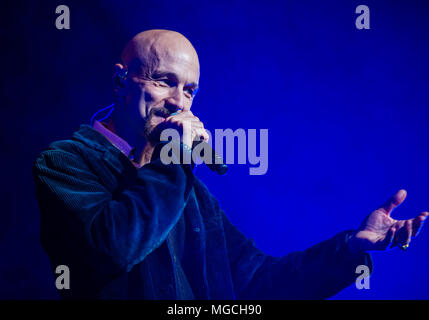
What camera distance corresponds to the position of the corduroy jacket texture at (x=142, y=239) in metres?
1.09

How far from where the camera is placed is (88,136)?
1.36 metres

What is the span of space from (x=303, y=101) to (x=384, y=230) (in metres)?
0.91

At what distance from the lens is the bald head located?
4.96 ft

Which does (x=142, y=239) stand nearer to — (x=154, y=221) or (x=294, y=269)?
(x=154, y=221)

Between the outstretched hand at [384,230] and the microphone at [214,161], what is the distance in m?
0.50

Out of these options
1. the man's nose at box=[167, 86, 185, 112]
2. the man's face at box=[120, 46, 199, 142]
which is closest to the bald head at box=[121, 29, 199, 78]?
the man's face at box=[120, 46, 199, 142]

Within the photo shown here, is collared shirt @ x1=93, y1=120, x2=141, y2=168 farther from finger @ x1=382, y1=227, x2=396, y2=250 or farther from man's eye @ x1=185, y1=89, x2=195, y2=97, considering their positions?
finger @ x1=382, y1=227, x2=396, y2=250

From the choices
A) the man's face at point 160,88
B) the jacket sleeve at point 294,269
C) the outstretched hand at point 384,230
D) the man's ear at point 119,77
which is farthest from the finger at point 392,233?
the man's ear at point 119,77

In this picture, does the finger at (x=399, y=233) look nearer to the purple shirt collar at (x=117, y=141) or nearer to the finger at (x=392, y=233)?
the finger at (x=392, y=233)

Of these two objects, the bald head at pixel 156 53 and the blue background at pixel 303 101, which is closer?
the bald head at pixel 156 53

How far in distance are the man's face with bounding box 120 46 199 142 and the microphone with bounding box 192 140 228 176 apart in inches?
7.5

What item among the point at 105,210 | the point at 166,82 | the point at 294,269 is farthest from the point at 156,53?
the point at 294,269

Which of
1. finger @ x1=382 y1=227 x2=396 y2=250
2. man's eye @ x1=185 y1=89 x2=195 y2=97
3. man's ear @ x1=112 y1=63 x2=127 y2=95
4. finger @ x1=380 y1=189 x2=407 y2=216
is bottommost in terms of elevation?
finger @ x1=382 y1=227 x2=396 y2=250

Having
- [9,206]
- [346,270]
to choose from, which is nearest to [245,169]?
[346,270]
